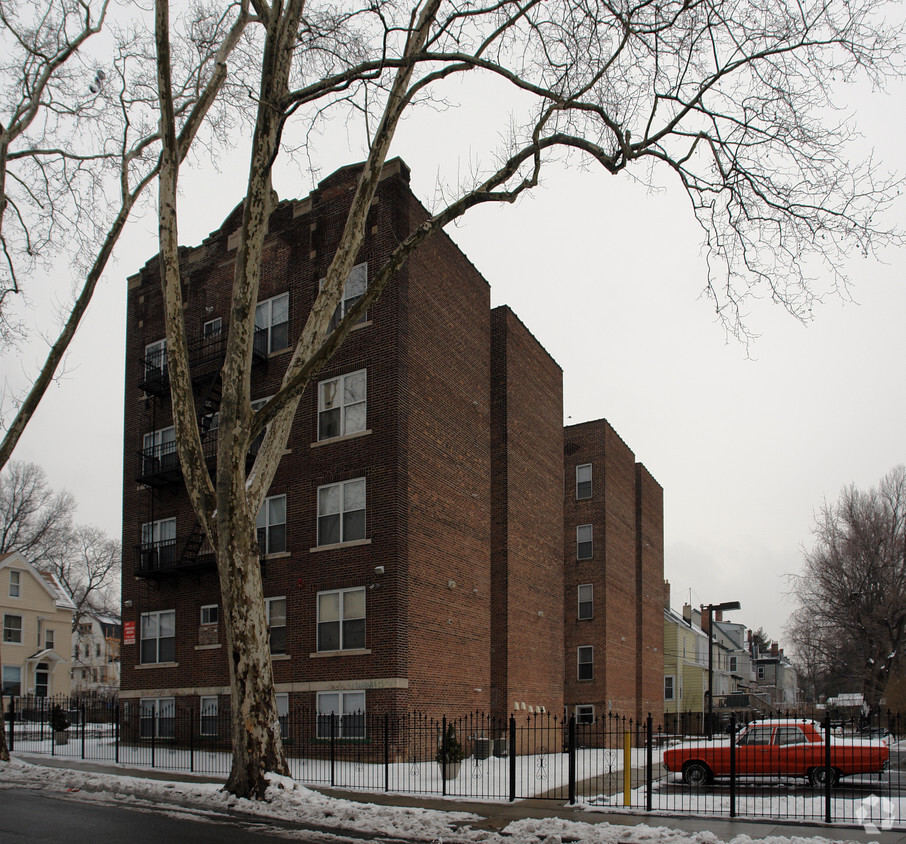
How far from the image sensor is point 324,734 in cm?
2302

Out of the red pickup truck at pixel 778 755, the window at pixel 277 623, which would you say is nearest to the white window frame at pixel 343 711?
the window at pixel 277 623

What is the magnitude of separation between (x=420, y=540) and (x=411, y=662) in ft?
10.7

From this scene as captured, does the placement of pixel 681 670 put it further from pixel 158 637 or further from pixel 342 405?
pixel 342 405

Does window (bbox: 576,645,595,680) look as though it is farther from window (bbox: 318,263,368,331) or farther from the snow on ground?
the snow on ground

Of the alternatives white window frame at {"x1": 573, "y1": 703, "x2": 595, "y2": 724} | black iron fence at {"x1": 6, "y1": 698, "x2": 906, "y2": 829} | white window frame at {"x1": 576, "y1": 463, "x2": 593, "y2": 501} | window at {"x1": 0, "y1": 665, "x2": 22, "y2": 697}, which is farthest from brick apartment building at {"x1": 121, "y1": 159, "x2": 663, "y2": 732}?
window at {"x1": 0, "y1": 665, "x2": 22, "y2": 697}

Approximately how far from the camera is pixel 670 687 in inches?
2104

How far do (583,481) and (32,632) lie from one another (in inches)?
1490

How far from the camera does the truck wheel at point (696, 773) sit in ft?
58.4

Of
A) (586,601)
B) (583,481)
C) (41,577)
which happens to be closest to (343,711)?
(586,601)

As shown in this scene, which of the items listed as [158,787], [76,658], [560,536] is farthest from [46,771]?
[76,658]

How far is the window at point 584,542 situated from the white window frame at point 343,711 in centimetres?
1916

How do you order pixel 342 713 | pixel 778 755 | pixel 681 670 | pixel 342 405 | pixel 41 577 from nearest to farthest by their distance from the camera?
pixel 778 755
pixel 342 713
pixel 342 405
pixel 681 670
pixel 41 577

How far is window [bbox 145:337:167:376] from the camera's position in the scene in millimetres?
29828

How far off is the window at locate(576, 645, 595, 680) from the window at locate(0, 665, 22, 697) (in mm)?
34752
